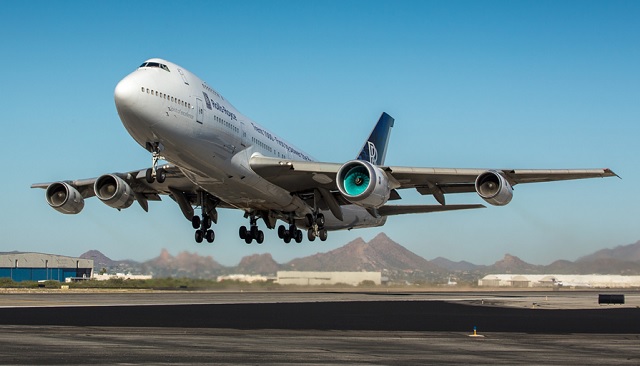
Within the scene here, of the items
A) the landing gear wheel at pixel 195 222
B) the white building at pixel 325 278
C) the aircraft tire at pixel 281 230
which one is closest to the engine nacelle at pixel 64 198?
the landing gear wheel at pixel 195 222

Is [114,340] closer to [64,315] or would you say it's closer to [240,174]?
[64,315]

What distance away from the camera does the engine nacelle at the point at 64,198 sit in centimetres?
4638

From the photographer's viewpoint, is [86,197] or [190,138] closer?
[190,138]

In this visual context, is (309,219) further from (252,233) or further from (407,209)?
(407,209)

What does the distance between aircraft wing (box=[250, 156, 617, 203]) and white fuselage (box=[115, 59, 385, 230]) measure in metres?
0.83

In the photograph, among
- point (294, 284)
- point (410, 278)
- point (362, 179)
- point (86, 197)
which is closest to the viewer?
point (362, 179)

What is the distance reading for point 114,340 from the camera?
65.7ft

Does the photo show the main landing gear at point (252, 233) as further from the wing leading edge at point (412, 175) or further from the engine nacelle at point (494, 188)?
the engine nacelle at point (494, 188)

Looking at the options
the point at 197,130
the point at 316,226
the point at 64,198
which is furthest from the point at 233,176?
the point at 64,198

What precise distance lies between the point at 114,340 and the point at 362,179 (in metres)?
22.6

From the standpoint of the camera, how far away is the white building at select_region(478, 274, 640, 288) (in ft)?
261

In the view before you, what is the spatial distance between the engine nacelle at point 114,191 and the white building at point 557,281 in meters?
43.2

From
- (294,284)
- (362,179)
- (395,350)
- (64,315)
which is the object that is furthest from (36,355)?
(294,284)

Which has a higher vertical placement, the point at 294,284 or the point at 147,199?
the point at 147,199
